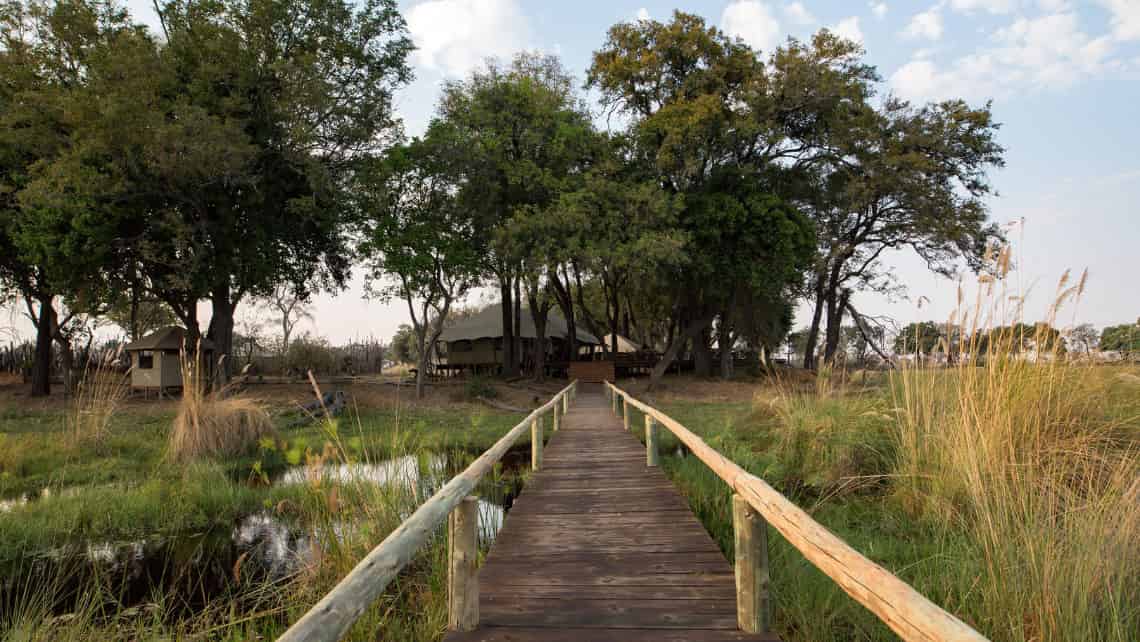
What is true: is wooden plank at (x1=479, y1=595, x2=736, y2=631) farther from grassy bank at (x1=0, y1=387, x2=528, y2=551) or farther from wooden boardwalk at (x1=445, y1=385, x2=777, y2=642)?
grassy bank at (x1=0, y1=387, x2=528, y2=551)

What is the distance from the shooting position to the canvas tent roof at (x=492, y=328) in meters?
31.1

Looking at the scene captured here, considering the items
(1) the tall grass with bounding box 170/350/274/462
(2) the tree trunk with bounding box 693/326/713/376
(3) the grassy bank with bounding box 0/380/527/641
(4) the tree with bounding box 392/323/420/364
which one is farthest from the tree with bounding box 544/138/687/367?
(4) the tree with bounding box 392/323/420/364

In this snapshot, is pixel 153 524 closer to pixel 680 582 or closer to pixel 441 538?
pixel 441 538

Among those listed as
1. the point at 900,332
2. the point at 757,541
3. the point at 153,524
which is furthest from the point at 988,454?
the point at 153,524

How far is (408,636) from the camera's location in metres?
3.43

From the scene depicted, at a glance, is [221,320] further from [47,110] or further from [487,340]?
[487,340]

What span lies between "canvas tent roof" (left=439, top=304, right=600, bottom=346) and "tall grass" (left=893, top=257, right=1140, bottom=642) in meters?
26.1

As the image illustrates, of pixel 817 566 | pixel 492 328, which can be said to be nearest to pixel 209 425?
pixel 817 566

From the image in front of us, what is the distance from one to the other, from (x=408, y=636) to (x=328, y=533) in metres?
1.19

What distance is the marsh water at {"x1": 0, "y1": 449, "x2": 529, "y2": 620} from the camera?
4324mm

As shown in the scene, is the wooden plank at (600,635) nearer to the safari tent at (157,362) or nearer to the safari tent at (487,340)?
the safari tent at (157,362)

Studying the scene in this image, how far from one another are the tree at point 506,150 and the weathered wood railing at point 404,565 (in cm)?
1539

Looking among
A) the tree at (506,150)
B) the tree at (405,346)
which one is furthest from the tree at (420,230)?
the tree at (405,346)

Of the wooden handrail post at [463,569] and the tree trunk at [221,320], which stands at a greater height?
the tree trunk at [221,320]
